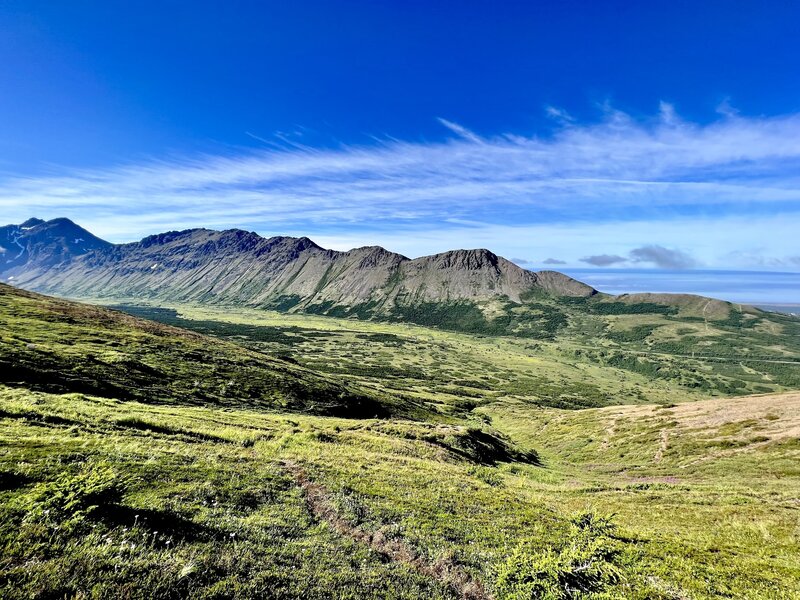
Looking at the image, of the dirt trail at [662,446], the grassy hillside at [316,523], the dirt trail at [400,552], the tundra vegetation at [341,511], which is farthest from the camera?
the dirt trail at [662,446]

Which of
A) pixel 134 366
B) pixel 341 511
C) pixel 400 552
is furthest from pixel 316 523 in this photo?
pixel 134 366

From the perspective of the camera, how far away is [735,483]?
3556 centimetres

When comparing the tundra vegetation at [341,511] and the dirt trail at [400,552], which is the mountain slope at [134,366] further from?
the dirt trail at [400,552]

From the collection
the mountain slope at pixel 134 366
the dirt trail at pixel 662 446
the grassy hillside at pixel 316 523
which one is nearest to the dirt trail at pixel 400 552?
the grassy hillside at pixel 316 523

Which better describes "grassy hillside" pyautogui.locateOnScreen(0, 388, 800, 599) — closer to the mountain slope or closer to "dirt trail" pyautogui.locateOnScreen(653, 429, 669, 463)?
the mountain slope

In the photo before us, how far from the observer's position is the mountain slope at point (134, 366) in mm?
42375

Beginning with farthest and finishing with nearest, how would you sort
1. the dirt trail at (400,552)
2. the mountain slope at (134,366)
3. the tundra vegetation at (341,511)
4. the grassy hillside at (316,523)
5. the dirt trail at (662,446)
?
the dirt trail at (662,446)
the mountain slope at (134,366)
the dirt trail at (400,552)
the tundra vegetation at (341,511)
the grassy hillside at (316,523)

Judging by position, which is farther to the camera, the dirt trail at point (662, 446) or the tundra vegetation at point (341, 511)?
the dirt trail at point (662, 446)

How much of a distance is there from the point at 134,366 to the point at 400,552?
57.9 metres

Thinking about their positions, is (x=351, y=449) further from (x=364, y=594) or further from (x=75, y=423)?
(x=364, y=594)

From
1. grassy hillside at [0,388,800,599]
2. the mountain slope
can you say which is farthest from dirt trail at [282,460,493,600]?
the mountain slope

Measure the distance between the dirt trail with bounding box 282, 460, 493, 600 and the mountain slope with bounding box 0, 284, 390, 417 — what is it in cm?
3582

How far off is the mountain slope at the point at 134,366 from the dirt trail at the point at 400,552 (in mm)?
35818

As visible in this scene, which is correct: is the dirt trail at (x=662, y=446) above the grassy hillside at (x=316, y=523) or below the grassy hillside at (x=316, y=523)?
below
